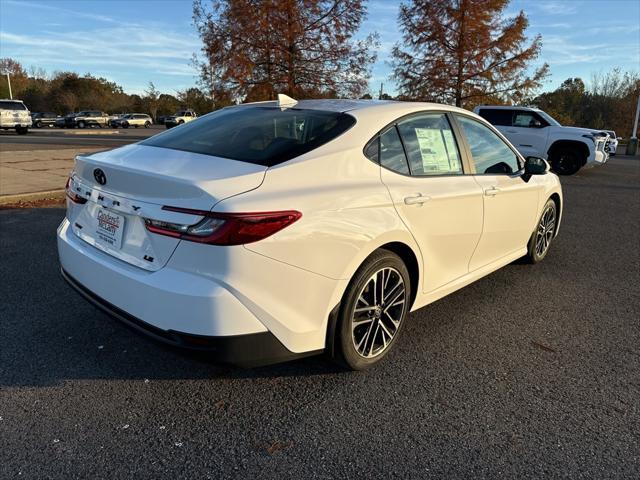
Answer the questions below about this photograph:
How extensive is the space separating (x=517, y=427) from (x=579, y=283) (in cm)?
273

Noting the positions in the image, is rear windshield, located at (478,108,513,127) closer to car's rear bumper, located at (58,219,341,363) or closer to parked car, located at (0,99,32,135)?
car's rear bumper, located at (58,219,341,363)

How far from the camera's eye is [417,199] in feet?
9.93

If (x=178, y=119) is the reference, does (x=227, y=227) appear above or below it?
below

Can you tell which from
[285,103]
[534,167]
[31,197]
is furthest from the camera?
[31,197]

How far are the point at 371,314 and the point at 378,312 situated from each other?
0.20 feet

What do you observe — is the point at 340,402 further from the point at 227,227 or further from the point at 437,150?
the point at 437,150

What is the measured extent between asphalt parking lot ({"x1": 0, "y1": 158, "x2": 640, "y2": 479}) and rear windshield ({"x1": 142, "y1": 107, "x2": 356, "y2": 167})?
3.75ft

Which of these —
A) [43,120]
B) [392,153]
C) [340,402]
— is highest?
[43,120]

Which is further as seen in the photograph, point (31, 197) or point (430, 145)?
point (31, 197)

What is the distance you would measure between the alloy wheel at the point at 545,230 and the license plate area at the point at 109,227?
4.09 meters

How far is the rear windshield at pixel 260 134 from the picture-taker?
8.82ft

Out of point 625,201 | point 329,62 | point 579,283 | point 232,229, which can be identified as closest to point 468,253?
point 579,283

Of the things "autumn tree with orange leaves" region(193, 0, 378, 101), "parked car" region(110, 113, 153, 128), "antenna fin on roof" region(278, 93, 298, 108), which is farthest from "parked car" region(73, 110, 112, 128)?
"antenna fin on roof" region(278, 93, 298, 108)

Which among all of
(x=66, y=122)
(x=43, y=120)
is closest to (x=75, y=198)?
(x=66, y=122)
